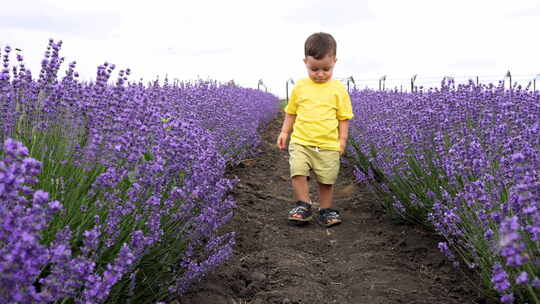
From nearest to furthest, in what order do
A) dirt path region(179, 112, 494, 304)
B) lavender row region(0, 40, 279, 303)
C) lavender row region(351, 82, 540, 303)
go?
lavender row region(0, 40, 279, 303) < lavender row region(351, 82, 540, 303) < dirt path region(179, 112, 494, 304)

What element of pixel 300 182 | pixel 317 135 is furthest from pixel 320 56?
pixel 300 182

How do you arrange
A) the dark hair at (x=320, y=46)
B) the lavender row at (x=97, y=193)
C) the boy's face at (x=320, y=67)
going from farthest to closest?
the boy's face at (x=320, y=67) < the dark hair at (x=320, y=46) < the lavender row at (x=97, y=193)

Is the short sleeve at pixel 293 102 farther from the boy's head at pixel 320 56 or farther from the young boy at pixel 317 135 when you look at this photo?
the boy's head at pixel 320 56

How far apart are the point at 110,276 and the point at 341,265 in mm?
1946

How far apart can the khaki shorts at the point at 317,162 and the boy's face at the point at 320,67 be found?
0.54 m

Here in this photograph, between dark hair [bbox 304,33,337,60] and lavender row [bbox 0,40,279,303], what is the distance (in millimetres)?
1136

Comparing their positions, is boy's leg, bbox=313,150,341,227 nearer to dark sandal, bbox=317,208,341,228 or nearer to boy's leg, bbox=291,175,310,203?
dark sandal, bbox=317,208,341,228

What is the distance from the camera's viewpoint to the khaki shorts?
409cm

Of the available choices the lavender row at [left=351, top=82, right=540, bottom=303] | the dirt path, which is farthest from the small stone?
the lavender row at [left=351, top=82, right=540, bottom=303]

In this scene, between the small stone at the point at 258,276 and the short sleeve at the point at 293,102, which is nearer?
the small stone at the point at 258,276

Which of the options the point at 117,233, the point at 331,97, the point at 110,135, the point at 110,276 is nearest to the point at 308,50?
the point at 331,97

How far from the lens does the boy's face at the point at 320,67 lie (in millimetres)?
3914

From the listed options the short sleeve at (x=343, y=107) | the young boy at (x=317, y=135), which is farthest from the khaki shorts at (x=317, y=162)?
the short sleeve at (x=343, y=107)

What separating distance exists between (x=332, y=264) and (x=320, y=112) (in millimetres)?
1315
